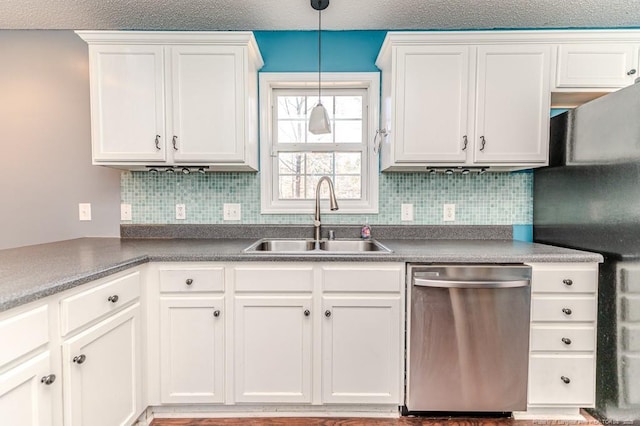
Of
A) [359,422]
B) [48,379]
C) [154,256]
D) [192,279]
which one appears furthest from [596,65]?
[48,379]

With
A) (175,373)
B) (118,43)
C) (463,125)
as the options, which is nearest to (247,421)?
(175,373)

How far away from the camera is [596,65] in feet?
6.23

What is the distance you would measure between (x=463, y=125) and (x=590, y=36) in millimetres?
899

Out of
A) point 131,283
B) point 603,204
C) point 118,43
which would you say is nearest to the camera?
point 131,283

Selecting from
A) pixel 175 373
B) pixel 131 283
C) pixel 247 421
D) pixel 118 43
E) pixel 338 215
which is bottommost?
pixel 247 421

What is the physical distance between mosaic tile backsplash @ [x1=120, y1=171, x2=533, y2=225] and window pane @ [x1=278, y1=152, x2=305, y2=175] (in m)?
0.26

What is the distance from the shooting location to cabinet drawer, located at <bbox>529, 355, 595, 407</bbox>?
5.36 feet

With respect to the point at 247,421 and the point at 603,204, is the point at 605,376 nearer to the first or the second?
the point at 603,204

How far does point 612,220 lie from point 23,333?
2.45 metres

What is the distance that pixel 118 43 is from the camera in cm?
187

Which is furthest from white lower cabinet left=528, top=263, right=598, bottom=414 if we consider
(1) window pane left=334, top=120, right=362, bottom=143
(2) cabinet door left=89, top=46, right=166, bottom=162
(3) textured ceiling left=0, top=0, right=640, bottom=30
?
(2) cabinet door left=89, top=46, right=166, bottom=162

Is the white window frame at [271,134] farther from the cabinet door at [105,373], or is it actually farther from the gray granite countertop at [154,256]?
the cabinet door at [105,373]

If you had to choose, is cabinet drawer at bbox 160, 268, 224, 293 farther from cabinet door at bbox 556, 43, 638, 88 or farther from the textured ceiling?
cabinet door at bbox 556, 43, 638, 88

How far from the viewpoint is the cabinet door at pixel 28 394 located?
92cm
